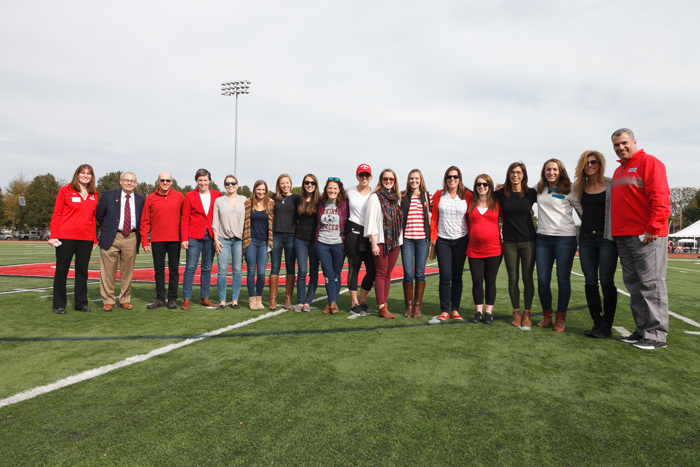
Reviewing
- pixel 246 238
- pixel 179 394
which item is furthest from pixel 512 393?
pixel 246 238

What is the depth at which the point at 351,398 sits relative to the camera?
282 cm

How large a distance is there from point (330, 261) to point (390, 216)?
1.11 m

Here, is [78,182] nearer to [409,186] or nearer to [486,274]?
[409,186]

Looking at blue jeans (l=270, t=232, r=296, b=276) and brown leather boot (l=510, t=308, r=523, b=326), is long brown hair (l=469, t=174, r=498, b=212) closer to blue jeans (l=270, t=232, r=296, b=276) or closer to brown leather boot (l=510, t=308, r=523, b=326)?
brown leather boot (l=510, t=308, r=523, b=326)

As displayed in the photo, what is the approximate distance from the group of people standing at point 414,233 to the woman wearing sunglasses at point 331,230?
0.6 inches

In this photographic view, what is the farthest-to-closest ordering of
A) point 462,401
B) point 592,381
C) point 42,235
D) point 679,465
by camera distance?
1. point 42,235
2. point 592,381
3. point 462,401
4. point 679,465

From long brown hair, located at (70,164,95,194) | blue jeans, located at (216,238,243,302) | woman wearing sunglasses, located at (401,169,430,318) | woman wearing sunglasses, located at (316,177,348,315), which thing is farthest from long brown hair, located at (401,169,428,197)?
long brown hair, located at (70,164,95,194)

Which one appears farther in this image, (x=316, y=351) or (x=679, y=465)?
(x=316, y=351)

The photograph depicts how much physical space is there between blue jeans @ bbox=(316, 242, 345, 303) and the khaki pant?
2.81 m

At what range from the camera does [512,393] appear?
295cm

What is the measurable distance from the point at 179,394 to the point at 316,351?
4.48 feet

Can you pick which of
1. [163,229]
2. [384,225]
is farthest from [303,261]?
[163,229]

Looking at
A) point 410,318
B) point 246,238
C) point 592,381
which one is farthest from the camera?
point 246,238

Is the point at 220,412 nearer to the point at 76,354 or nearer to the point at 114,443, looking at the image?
the point at 114,443
